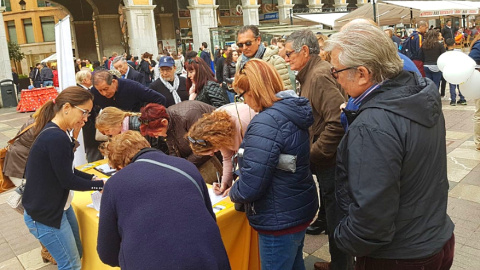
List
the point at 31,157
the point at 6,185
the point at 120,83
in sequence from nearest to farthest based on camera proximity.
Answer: the point at 31,157 → the point at 6,185 → the point at 120,83

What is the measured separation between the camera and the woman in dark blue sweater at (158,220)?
5.73 ft

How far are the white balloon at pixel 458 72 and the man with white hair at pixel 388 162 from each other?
3.17 meters

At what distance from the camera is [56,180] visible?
2.70 metres

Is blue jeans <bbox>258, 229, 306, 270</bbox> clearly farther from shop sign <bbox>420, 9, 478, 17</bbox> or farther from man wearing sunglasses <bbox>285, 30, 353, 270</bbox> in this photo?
shop sign <bbox>420, 9, 478, 17</bbox>

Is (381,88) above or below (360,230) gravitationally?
above

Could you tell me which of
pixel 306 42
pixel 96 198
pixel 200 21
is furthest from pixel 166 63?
pixel 200 21

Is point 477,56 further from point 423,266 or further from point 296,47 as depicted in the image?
point 423,266

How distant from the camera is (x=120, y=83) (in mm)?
4641

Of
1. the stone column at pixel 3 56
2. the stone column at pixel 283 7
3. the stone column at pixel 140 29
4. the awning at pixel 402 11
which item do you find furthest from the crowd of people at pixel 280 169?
the stone column at pixel 283 7

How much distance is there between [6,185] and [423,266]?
11.2 feet

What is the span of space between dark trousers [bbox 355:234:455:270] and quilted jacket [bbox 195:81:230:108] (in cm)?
300

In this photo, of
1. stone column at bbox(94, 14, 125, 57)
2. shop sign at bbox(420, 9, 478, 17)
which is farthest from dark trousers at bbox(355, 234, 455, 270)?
stone column at bbox(94, 14, 125, 57)

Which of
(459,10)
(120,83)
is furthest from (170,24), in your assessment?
(120,83)

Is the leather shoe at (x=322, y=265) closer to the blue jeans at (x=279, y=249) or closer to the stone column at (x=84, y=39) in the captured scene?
the blue jeans at (x=279, y=249)
